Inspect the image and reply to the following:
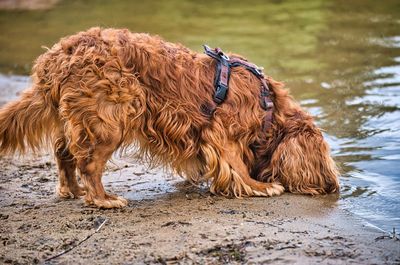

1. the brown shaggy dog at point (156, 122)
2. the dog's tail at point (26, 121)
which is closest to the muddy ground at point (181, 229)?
the brown shaggy dog at point (156, 122)

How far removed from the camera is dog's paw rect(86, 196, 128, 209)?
5379 mm

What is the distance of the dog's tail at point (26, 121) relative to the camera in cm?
537

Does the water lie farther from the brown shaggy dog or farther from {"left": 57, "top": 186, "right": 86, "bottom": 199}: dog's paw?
{"left": 57, "top": 186, "right": 86, "bottom": 199}: dog's paw

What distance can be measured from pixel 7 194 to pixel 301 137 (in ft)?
8.49

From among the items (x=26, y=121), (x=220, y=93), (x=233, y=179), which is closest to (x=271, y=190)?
(x=233, y=179)

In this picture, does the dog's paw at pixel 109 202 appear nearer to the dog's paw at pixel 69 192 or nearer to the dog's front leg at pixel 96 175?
the dog's front leg at pixel 96 175

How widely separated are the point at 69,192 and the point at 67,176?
0.14 m

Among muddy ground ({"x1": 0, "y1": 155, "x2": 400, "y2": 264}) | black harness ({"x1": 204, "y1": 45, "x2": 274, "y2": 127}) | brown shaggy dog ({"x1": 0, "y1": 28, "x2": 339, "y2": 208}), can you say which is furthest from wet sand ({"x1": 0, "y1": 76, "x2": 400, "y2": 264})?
black harness ({"x1": 204, "y1": 45, "x2": 274, "y2": 127})

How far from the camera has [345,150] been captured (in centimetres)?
720

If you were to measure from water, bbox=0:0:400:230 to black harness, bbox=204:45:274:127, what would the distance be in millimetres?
1047

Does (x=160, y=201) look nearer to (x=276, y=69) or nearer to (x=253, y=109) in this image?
(x=253, y=109)

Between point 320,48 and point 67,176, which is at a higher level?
point 320,48

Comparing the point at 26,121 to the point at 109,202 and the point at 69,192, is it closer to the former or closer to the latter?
the point at 69,192

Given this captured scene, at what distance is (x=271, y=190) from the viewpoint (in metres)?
5.88
